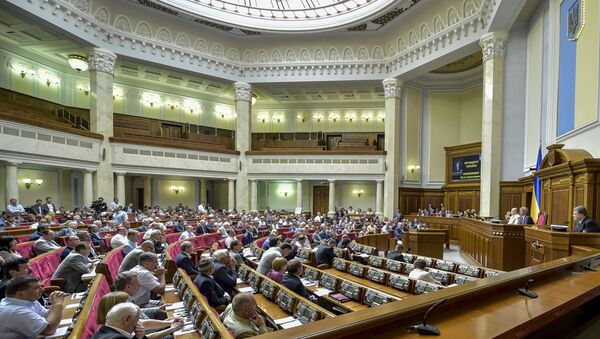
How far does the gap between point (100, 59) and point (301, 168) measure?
34.7 ft

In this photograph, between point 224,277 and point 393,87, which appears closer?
point 224,277

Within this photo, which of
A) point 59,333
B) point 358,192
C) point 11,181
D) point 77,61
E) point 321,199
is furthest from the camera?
point 321,199

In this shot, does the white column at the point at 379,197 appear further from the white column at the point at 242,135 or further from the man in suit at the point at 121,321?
the man in suit at the point at 121,321

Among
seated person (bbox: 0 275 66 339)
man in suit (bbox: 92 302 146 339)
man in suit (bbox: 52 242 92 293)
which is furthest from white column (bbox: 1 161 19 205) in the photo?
man in suit (bbox: 92 302 146 339)

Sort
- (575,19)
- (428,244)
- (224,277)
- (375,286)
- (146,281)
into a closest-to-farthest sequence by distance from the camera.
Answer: (146,281) < (224,277) < (375,286) < (575,19) < (428,244)

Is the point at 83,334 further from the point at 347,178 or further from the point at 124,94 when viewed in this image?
the point at 124,94

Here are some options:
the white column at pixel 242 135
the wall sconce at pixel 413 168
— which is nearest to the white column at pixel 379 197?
the wall sconce at pixel 413 168

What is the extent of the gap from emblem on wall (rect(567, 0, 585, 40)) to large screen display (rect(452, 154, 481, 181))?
303 inches

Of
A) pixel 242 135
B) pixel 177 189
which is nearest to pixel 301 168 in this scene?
pixel 242 135

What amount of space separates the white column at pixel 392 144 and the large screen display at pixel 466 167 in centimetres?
274

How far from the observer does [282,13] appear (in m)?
17.7

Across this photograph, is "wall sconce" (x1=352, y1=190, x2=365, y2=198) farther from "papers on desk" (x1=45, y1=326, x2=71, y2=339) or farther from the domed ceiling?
"papers on desk" (x1=45, y1=326, x2=71, y2=339)

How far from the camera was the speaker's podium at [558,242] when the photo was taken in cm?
418

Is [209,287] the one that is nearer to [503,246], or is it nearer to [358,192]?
[503,246]
